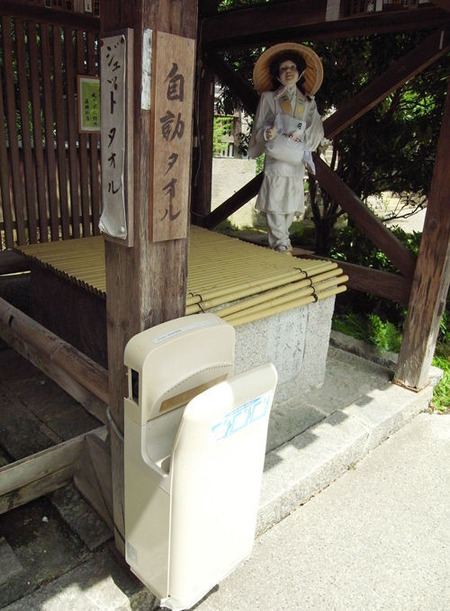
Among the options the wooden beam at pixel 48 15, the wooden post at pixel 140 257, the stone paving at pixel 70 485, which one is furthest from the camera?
the wooden beam at pixel 48 15

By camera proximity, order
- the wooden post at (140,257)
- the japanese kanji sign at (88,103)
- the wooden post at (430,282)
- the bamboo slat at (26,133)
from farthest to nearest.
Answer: the japanese kanji sign at (88,103) → the bamboo slat at (26,133) → the wooden post at (430,282) → the wooden post at (140,257)

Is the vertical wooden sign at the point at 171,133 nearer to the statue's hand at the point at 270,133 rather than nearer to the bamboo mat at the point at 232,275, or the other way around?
the bamboo mat at the point at 232,275

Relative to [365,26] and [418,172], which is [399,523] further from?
[418,172]

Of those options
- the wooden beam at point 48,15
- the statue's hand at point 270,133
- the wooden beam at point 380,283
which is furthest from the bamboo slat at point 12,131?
the wooden beam at point 380,283

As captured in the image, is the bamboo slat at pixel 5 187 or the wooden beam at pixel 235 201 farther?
the wooden beam at pixel 235 201

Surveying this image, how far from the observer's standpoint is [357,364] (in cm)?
457

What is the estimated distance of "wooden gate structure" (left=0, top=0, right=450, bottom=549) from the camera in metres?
1.75

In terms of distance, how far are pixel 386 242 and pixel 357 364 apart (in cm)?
115

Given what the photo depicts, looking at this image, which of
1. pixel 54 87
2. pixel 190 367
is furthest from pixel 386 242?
pixel 54 87

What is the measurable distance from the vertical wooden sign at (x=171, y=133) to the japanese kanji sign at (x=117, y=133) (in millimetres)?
89

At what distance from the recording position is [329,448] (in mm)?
3299

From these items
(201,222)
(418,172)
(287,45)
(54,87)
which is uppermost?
(287,45)

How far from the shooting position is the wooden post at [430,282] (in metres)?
3.67

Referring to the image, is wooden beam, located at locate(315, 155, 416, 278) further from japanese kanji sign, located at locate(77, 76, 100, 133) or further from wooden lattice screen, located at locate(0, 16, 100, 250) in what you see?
wooden lattice screen, located at locate(0, 16, 100, 250)
